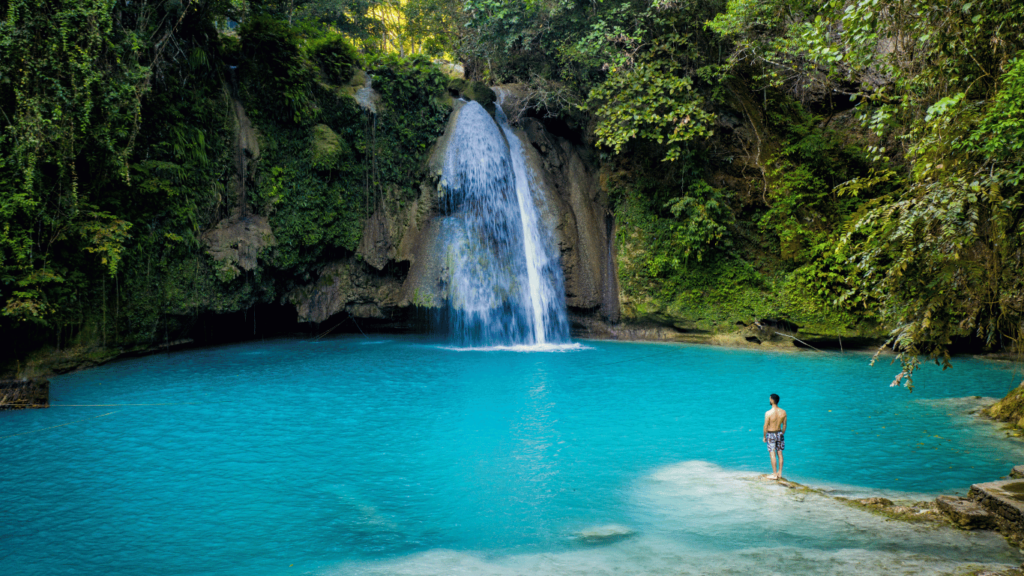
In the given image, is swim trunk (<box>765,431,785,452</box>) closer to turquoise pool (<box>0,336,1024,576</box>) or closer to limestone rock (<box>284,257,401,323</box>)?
turquoise pool (<box>0,336,1024,576</box>)

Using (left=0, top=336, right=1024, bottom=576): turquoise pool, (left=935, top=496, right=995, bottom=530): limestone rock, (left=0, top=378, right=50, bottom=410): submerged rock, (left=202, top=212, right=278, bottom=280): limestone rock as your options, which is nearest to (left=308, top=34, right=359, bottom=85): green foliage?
(left=202, top=212, right=278, bottom=280): limestone rock

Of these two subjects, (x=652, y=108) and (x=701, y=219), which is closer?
(x=652, y=108)

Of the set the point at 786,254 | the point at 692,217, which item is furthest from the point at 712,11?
the point at 786,254

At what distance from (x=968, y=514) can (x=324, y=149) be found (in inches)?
642

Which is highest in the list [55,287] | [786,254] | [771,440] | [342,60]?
[342,60]

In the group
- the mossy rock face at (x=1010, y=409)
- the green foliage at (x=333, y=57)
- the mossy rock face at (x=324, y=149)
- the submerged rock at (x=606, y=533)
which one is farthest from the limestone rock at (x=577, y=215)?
the submerged rock at (x=606, y=533)

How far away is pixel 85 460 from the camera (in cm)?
739

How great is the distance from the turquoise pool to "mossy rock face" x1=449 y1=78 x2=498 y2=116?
10.0 meters

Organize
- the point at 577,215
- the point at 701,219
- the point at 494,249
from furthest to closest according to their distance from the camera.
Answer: the point at 577,215, the point at 494,249, the point at 701,219

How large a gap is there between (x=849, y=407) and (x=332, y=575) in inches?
338

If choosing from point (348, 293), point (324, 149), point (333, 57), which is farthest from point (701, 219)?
point (333, 57)

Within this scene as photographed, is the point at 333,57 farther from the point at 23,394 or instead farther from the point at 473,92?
the point at 23,394

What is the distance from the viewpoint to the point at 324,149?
17328 mm

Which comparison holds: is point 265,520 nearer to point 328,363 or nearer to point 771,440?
point 771,440
